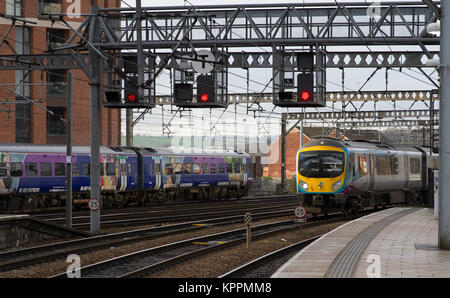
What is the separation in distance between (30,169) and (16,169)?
2.78ft

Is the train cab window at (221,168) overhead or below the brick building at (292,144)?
below

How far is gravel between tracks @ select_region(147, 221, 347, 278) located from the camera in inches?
595

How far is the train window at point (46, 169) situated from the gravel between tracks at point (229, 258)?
47.0 ft

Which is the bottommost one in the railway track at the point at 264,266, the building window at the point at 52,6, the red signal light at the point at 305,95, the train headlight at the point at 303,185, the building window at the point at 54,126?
the railway track at the point at 264,266

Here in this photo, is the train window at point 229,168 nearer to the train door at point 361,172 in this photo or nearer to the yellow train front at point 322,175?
the train door at point 361,172

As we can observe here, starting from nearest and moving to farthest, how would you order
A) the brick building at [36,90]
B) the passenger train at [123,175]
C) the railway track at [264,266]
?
the railway track at [264,266]
the passenger train at [123,175]
the brick building at [36,90]

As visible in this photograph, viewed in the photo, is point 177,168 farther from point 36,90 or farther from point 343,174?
point 343,174

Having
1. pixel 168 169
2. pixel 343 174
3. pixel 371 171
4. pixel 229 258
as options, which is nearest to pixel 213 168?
pixel 168 169

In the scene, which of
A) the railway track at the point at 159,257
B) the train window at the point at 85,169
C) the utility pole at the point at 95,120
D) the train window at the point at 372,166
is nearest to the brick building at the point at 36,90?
the train window at the point at 85,169

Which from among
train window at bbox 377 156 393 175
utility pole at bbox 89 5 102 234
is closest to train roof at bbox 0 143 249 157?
utility pole at bbox 89 5 102 234

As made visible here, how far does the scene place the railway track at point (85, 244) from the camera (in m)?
16.8

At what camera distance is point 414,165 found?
37.0 metres

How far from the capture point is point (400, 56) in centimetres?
2645
